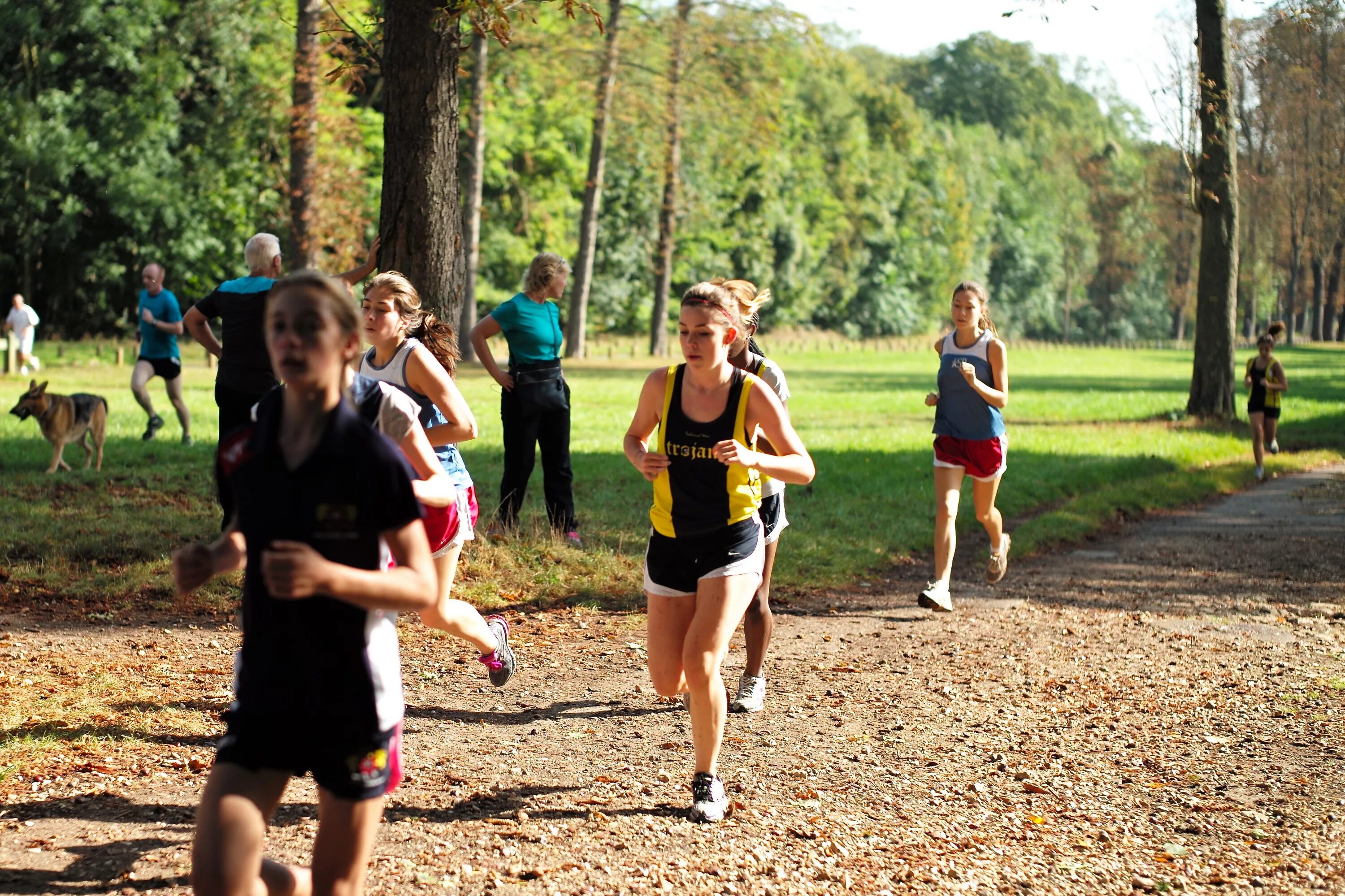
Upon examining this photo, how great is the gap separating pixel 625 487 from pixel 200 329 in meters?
5.17

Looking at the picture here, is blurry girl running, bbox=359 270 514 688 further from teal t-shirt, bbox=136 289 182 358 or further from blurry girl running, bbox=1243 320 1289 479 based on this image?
blurry girl running, bbox=1243 320 1289 479

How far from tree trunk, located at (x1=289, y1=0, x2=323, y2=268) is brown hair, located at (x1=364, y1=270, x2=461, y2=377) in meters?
19.4

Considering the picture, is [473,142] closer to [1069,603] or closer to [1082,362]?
[1069,603]

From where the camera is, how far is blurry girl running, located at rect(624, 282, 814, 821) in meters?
4.95

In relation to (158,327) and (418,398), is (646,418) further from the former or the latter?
(158,327)

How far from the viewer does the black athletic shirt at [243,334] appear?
866cm

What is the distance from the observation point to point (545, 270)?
31.0 feet

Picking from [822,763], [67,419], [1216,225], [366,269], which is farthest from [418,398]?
[1216,225]

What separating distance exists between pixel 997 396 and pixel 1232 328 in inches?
625

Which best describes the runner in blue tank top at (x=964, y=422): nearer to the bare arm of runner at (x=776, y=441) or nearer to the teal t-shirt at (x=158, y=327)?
the bare arm of runner at (x=776, y=441)

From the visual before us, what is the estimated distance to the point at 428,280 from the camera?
9602mm

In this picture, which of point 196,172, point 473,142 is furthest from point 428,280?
point 196,172

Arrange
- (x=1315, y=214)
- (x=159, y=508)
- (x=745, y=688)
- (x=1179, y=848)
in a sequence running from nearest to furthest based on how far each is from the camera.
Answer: (x=1179, y=848), (x=745, y=688), (x=159, y=508), (x=1315, y=214)

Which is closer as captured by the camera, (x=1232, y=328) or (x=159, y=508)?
(x=159, y=508)
